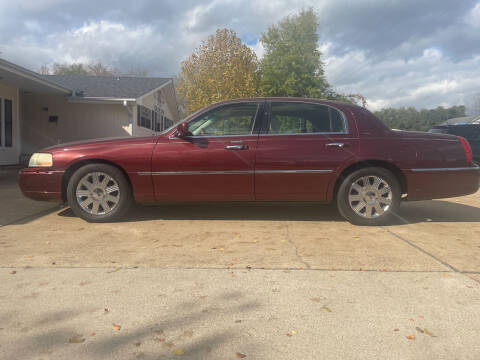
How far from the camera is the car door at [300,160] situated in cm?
424

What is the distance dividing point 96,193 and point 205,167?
1440 mm

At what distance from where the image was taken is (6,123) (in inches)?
464

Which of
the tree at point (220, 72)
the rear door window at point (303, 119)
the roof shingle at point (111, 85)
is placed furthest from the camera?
the tree at point (220, 72)

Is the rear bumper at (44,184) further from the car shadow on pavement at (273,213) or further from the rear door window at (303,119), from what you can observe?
the rear door window at (303,119)

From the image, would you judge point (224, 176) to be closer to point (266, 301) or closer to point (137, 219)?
point (137, 219)

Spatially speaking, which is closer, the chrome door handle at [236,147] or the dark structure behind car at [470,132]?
the chrome door handle at [236,147]

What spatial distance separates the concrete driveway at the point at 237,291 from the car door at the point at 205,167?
1.36 ft

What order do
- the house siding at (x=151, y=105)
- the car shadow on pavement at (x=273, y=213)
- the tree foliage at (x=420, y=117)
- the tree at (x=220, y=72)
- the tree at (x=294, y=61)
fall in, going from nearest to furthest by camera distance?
the car shadow on pavement at (x=273, y=213)
the house siding at (x=151, y=105)
the tree at (x=220, y=72)
the tree at (x=294, y=61)
the tree foliage at (x=420, y=117)

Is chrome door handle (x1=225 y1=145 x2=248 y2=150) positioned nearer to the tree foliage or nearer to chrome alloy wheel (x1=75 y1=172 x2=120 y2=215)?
chrome alloy wheel (x1=75 y1=172 x2=120 y2=215)

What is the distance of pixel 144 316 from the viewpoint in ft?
6.91

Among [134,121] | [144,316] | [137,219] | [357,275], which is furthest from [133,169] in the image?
[134,121]

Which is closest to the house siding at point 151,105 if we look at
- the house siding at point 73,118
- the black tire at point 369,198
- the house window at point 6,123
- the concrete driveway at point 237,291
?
the house siding at point 73,118

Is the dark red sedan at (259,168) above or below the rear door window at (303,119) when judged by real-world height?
below

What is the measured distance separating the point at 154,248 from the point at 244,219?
153 cm
